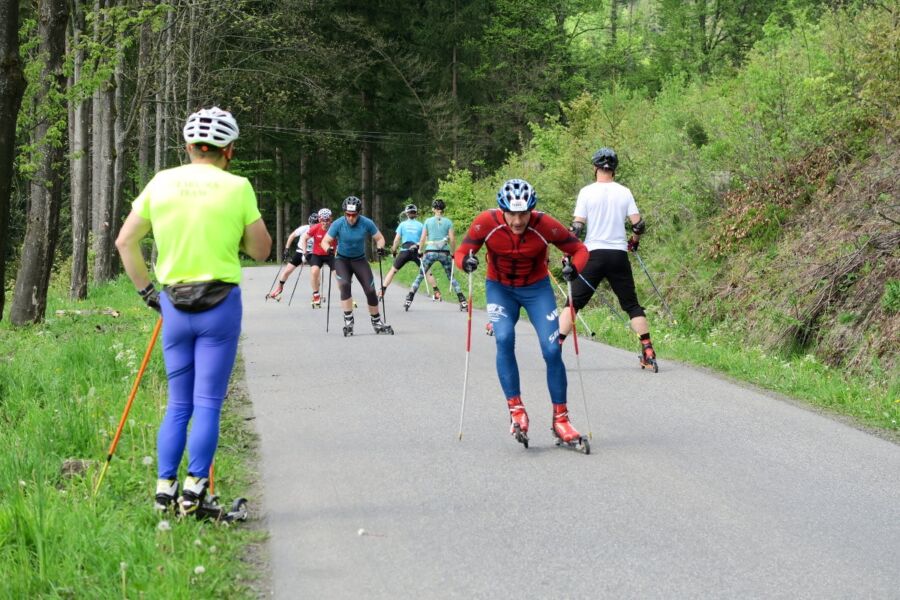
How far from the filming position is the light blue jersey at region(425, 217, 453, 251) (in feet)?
68.0

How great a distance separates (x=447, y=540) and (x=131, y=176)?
41976 millimetres

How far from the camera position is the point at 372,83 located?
53312mm

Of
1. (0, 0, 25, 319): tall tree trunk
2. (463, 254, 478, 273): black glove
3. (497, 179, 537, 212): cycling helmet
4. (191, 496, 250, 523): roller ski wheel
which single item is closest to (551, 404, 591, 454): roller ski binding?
(463, 254, 478, 273): black glove

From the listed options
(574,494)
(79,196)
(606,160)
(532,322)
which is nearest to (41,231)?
(79,196)

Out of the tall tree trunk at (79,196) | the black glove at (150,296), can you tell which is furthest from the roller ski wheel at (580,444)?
the tall tree trunk at (79,196)

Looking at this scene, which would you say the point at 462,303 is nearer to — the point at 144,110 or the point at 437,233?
the point at 437,233

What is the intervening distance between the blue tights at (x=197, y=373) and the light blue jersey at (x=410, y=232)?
1542 centimetres

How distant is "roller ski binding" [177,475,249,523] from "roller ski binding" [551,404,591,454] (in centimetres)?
274

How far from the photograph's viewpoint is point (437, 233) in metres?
20.8

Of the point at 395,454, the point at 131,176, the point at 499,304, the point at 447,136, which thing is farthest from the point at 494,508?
the point at 447,136

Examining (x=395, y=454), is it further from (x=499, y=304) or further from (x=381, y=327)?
(x=381, y=327)

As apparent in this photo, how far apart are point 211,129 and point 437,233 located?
50.7ft

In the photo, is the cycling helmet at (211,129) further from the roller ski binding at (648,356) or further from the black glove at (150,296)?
the roller ski binding at (648,356)

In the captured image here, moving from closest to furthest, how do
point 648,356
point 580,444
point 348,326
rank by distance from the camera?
1. point 580,444
2. point 648,356
3. point 348,326
